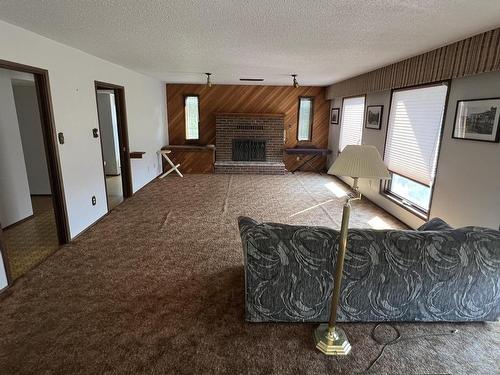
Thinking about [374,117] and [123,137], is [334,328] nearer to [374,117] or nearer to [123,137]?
[374,117]

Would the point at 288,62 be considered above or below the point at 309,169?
above

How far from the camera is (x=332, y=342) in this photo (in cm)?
186

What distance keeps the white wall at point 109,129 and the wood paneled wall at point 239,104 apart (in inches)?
52.4

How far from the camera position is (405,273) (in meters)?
1.91

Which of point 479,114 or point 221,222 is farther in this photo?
point 221,222

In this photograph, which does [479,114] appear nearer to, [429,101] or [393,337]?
[429,101]

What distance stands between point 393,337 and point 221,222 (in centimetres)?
251

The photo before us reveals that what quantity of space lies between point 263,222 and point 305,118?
518 cm

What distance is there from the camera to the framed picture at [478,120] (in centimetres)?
256

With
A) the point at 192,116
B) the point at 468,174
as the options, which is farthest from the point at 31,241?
the point at 192,116

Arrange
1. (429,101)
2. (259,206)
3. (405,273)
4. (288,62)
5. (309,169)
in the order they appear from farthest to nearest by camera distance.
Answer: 1. (309,169)
2. (259,206)
3. (288,62)
4. (429,101)
5. (405,273)

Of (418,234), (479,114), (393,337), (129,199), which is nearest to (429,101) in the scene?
(479,114)

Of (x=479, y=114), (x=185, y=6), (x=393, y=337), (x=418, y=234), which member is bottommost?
(x=393, y=337)

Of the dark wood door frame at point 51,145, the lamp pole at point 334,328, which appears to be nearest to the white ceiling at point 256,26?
the dark wood door frame at point 51,145
